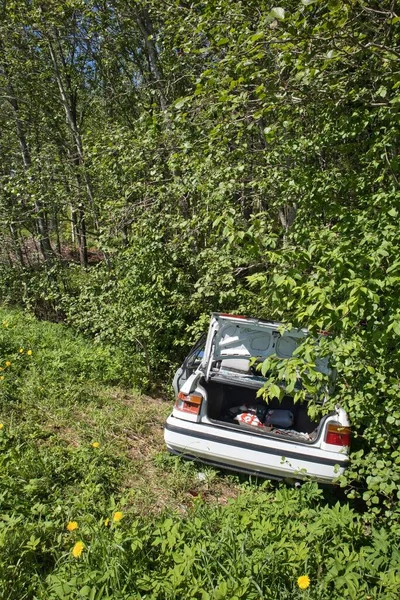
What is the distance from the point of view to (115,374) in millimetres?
5754

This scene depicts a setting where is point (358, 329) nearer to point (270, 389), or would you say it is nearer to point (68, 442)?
point (270, 389)

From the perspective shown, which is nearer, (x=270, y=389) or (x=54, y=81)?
(x=270, y=389)

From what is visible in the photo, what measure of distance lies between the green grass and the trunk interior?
2.37ft

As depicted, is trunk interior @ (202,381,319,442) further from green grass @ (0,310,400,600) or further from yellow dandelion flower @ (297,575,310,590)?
yellow dandelion flower @ (297,575,310,590)

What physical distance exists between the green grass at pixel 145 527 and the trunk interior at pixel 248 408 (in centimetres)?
72

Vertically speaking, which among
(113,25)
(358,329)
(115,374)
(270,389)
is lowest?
(115,374)

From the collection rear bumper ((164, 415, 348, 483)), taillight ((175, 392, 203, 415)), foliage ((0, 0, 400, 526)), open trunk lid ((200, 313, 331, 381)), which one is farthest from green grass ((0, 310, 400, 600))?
open trunk lid ((200, 313, 331, 381))

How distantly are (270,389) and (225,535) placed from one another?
3.29 feet

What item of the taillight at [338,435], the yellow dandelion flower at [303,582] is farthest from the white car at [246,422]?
the yellow dandelion flower at [303,582]

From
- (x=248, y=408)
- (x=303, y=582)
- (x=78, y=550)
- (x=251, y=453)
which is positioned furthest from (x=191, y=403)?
(x=303, y=582)

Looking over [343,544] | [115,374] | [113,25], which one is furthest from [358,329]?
[113,25]

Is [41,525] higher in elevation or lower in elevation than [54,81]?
lower

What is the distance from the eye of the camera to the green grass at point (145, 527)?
2061mm

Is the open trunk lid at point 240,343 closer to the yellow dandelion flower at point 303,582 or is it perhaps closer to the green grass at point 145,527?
the green grass at point 145,527
